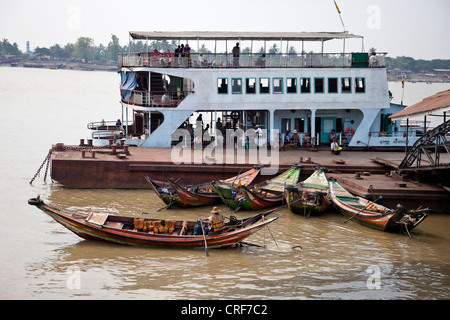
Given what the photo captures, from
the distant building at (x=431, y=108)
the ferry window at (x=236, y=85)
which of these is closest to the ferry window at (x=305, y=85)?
the ferry window at (x=236, y=85)

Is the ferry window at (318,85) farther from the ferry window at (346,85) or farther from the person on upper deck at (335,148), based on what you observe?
the person on upper deck at (335,148)

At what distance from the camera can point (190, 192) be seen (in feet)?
88.3

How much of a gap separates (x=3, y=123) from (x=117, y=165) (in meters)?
39.5

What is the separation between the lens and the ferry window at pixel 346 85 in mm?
34688

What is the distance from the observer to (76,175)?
95.8 feet

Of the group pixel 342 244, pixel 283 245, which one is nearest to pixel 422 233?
pixel 342 244

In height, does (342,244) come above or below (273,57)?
below

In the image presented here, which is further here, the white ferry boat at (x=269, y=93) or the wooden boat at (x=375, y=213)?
the white ferry boat at (x=269, y=93)

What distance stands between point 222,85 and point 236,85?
0.87 m

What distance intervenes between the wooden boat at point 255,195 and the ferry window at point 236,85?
765 centimetres

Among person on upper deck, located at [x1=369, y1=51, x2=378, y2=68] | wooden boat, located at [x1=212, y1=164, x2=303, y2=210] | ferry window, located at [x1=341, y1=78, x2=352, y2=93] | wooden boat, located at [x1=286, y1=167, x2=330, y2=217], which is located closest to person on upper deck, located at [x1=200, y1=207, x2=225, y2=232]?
wooden boat, located at [x1=212, y1=164, x2=303, y2=210]
